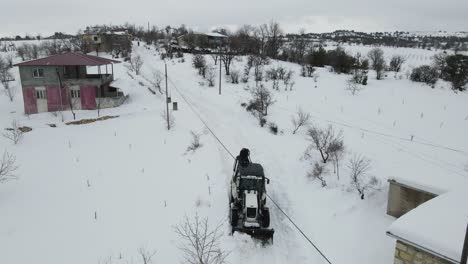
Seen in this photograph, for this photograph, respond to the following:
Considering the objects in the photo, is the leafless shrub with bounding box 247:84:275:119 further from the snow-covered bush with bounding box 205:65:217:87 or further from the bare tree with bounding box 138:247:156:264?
the bare tree with bounding box 138:247:156:264

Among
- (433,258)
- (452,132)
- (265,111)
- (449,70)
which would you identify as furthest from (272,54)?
(433,258)

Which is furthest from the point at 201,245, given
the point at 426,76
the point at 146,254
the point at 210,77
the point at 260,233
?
the point at 426,76

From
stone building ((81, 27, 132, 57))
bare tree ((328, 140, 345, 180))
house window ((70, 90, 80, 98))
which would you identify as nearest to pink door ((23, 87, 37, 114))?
house window ((70, 90, 80, 98))

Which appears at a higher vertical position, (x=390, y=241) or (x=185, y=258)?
(x=390, y=241)

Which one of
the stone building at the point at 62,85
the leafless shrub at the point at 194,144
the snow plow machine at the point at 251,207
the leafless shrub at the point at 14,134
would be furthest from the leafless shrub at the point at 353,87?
the leafless shrub at the point at 14,134

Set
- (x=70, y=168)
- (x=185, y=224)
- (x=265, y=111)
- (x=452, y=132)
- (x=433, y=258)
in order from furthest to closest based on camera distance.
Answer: (x=265, y=111) < (x=452, y=132) < (x=70, y=168) < (x=185, y=224) < (x=433, y=258)

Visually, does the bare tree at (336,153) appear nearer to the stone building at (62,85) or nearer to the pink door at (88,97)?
the stone building at (62,85)

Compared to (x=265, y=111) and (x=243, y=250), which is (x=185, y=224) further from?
(x=265, y=111)
